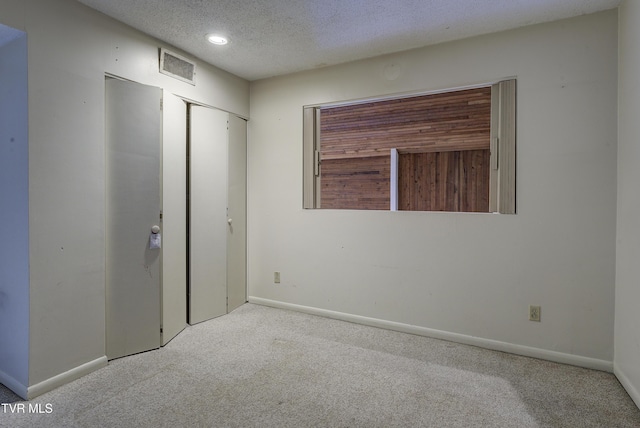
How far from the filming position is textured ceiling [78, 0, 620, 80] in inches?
89.6

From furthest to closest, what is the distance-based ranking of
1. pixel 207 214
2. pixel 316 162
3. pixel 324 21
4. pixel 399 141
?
pixel 399 141 < pixel 316 162 < pixel 207 214 < pixel 324 21

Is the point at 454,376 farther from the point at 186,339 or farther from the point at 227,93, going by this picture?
the point at 227,93

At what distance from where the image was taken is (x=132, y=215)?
101 inches

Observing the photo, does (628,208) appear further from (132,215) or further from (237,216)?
(132,215)

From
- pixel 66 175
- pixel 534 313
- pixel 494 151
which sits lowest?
pixel 534 313

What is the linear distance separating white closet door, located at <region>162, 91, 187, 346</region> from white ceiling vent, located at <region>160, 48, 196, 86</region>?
20 cm

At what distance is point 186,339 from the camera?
2855mm

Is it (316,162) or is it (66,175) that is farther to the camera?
(316,162)

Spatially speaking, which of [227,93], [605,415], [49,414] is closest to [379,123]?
[227,93]

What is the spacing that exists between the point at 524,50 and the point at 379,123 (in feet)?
12.1

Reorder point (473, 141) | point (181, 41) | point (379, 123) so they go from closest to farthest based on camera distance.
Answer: point (181, 41)
point (473, 141)
point (379, 123)

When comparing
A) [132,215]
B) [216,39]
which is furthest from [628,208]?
[132,215]

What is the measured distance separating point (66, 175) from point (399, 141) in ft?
16.8

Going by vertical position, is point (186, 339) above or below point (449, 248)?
below
